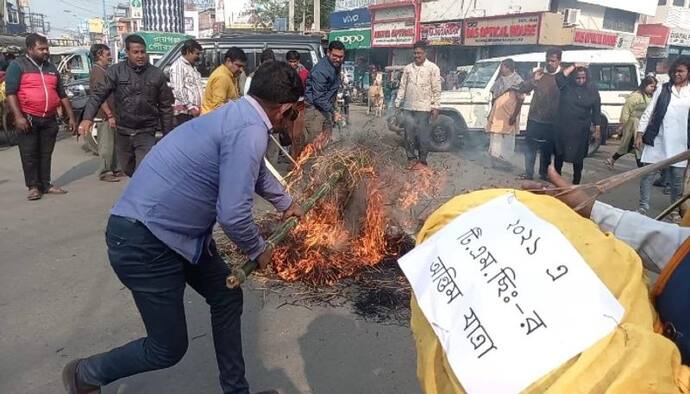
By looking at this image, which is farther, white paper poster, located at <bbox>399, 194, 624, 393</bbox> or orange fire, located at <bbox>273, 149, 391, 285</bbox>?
orange fire, located at <bbox>273, 149, 391, 285</bbox>

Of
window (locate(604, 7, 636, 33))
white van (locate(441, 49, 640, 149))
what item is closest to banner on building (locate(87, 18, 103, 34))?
window (locate(604, 7, 636, 33))

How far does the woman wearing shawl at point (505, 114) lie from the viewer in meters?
9.43

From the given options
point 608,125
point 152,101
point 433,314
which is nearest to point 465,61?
Answer: point 608,125

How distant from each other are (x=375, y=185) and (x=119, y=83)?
341 cm

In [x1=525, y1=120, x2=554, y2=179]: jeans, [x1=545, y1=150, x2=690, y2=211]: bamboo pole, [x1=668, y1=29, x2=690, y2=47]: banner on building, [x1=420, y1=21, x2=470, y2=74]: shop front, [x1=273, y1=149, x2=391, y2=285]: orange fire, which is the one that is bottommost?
[x1=273, y1=149, x2=391, y2=285]: orange fire

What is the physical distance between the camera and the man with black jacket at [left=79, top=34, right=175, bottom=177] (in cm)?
586

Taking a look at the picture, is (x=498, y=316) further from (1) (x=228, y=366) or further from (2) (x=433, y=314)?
(1) (x=228, y=366)

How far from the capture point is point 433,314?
1291 millimetres

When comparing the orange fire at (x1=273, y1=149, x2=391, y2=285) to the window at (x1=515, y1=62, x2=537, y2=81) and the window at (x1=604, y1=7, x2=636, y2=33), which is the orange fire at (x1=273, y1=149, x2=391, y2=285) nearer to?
the window at (x1=515, y1=62, x2=537, y2=81)

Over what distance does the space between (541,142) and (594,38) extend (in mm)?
14465

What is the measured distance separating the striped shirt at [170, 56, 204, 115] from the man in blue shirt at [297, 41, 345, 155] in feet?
5.41

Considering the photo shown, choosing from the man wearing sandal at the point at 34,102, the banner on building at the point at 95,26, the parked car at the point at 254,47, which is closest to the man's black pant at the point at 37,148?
the man wearing sandal at the point at 34,102

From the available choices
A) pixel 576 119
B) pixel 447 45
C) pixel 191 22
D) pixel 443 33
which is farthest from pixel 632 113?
pixel 191 22

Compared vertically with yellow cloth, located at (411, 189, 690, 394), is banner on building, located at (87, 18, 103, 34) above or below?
above
